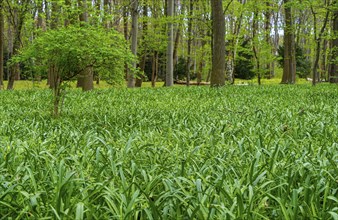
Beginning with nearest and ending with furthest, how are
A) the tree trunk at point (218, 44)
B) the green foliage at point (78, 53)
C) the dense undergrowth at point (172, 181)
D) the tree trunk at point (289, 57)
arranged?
1. the dense undergrowth at point (172, 181)
2. the green foliage at point (78, 53)
3. the tree trunk at point (218, 44)
4. the tree trunk at point (289, 57)

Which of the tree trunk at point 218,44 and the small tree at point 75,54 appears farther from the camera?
the tree trunk at point 218,44

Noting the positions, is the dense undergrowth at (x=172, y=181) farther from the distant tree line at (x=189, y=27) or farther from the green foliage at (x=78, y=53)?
the distant tree line at (x=189, y=27)

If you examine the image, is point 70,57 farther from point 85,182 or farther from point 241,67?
point 241,67

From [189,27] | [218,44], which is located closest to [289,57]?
[189,27]

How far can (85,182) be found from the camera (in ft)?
8.58

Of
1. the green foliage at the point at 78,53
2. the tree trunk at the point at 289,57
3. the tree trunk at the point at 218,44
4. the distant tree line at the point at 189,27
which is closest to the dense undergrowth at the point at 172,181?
the green foliage at the point at 78,53

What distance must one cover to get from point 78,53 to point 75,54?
102mm

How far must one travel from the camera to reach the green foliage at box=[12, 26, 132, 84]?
6531 mm

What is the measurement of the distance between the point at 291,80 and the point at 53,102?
18958 mm

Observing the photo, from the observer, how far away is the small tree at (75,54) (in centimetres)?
654

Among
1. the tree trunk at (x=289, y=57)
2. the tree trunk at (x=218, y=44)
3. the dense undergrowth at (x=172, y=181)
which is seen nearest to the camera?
the dense undergrowth at (x=172, y=181)

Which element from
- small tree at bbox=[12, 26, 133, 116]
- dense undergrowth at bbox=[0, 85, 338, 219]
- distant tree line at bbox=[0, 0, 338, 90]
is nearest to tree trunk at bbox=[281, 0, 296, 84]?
distant tree line at bbox=[0, 0, 338, 90]

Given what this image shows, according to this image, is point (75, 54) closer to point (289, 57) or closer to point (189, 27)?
point (289, 57)

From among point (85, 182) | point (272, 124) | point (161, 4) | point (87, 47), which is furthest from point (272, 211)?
point (161, 4)
